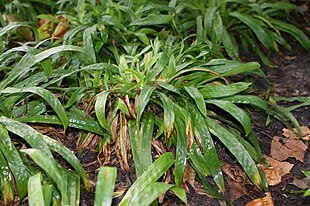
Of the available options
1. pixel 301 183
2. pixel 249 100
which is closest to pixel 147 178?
pixel 249 100

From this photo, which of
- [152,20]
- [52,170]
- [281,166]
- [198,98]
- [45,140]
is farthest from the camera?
[152,20]

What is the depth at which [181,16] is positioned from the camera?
15.3 feet

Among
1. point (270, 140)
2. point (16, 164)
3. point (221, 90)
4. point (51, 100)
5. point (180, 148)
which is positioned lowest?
point (270, 140)

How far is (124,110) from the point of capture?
3.16 meters

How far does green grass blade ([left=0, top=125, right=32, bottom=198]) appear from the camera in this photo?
2867 mm

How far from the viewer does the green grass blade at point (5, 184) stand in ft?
9.45

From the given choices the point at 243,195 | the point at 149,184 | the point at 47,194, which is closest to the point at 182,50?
the point at 243,195

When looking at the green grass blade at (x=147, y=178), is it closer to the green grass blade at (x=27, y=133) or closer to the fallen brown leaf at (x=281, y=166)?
the green grass blade at (x=27, y=133)

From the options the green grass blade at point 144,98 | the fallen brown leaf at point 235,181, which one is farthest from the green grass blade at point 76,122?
the fallen brown leaf at point 235,181

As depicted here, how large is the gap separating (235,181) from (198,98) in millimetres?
549

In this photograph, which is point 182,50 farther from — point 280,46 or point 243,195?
point 280,46

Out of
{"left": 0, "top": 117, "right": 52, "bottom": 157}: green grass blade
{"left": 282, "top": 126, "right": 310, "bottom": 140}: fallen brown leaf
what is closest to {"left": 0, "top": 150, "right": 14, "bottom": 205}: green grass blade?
{"left": 0, "top": 117, "right": 52, "bottom": 157}: green grass blade

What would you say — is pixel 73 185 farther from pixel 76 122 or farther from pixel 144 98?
pixel 144 98

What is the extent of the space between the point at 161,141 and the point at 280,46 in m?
2.00
